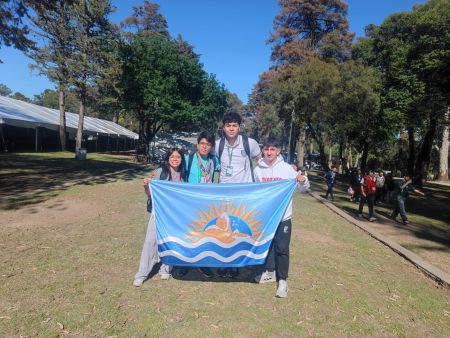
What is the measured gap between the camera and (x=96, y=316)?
12.3 feet

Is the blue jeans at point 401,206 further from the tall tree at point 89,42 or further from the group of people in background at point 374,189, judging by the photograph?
the tall tree at point 89,42

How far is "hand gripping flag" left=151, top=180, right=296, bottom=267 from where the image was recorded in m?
4.61

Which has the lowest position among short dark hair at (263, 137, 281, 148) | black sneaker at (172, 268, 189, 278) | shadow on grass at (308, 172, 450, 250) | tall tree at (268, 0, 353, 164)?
shadow on grass at (308, 172, 450, 250)

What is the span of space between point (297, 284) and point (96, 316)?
8.80 feet

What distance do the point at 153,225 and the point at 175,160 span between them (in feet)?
2.90

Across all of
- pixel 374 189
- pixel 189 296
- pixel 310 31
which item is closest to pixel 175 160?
pixel 189 296

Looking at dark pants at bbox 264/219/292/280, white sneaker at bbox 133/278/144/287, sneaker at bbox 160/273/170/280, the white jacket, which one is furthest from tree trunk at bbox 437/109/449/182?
white sneaker at bbox 133/278/144/287

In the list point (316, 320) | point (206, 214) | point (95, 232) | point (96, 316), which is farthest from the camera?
point (95, 232)

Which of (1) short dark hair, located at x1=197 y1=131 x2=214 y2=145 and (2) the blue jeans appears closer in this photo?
(1) short dark hair, located at x1=197 y1=131 x2=214 y2=145

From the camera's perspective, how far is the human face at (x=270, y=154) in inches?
195

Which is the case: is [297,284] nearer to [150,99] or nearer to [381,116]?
[381,116]

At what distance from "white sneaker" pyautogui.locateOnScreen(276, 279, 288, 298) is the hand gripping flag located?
349mm

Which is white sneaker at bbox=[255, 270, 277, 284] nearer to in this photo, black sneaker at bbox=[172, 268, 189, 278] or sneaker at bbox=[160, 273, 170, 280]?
black sneaker at bbox=[172, 268, 189, 278]

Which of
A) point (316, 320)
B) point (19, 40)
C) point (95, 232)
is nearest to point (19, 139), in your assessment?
point (19, 40)
